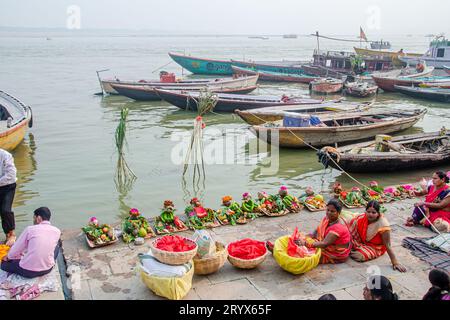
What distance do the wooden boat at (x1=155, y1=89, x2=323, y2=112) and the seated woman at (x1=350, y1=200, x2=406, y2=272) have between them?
1254cm

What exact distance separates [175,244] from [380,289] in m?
2.17

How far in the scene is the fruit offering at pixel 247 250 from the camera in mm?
5051

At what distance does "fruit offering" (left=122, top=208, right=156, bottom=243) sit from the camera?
5869mm

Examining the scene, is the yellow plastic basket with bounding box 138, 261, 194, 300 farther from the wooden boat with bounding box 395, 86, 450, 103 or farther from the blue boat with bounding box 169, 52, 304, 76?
the blue boat with bounding box 169, 52, 304, 76

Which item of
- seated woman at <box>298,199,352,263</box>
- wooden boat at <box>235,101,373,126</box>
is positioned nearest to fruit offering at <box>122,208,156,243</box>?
seated woman at <box>298,199,352,263</box>

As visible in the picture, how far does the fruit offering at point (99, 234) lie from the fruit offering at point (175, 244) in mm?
1231

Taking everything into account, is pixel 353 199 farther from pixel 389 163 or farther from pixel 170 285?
pixel 170 285

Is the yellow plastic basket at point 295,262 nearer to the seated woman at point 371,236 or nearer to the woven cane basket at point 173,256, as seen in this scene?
the seated woman at point 371,236

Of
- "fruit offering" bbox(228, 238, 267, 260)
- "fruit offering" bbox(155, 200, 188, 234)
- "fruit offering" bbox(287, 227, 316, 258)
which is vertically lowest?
"fruit offering" bbox(155, 200, 188, 234)

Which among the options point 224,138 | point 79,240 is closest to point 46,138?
point 224,138

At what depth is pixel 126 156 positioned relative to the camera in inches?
508

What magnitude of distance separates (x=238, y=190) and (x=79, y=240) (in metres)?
4.95

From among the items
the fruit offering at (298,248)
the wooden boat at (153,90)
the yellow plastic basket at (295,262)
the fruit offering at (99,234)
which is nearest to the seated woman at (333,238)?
the fruit offering at (298,248)
